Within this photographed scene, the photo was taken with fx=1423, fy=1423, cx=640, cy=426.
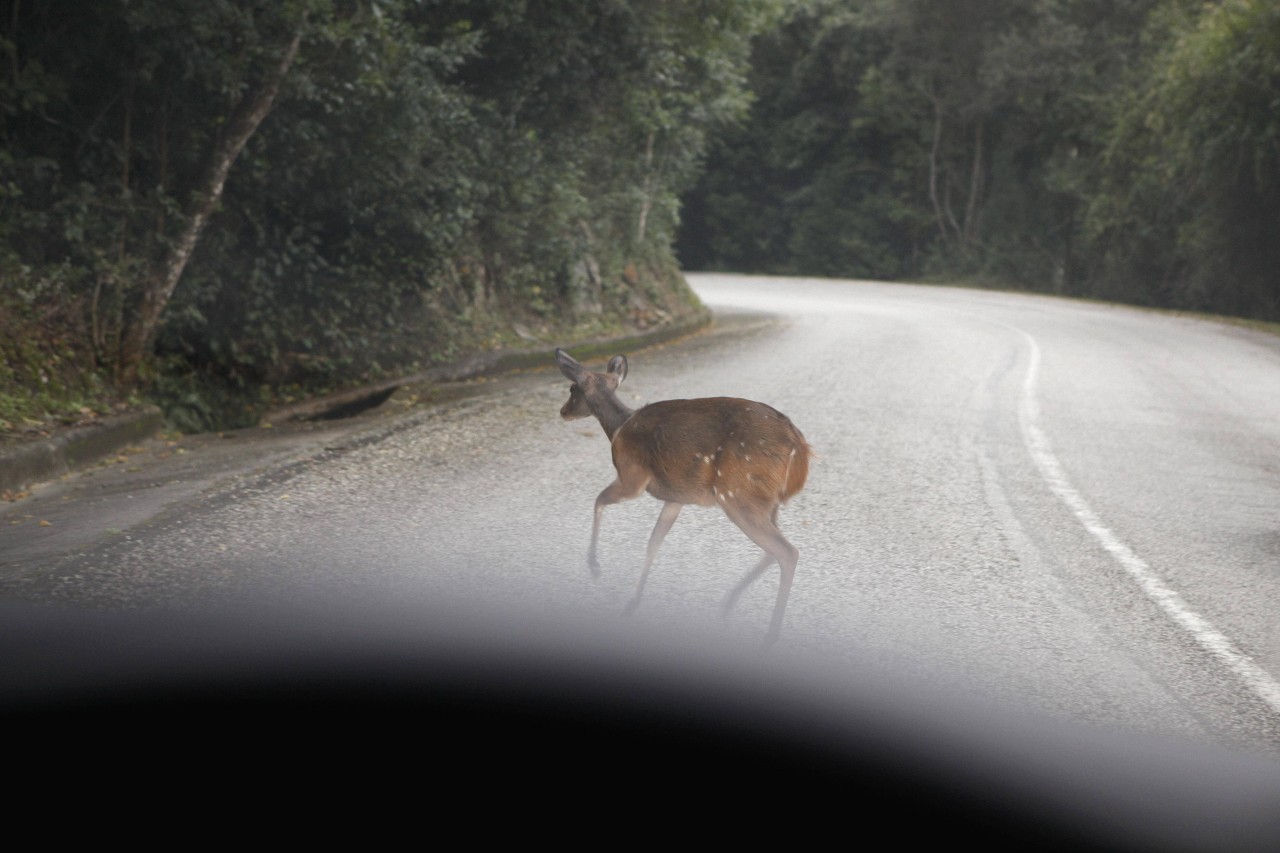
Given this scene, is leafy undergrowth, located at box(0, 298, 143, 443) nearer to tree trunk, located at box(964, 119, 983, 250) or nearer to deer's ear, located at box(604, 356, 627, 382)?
deer's ear, located at box(604, 356, 627, 382)

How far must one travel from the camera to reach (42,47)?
1180 centimetres

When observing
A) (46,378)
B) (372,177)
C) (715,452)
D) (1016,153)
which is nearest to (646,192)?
(372,177)

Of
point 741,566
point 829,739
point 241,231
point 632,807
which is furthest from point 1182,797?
point 241,231

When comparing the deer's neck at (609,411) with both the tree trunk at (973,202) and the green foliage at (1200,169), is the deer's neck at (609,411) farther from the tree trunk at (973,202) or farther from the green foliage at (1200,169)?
the tree trunk at (973,202)

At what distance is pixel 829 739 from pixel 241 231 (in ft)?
37.1

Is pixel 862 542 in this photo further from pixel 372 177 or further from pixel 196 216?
pixel 372 177

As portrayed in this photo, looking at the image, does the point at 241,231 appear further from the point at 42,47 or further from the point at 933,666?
the point at 933,666

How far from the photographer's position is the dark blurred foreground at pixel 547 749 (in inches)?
162

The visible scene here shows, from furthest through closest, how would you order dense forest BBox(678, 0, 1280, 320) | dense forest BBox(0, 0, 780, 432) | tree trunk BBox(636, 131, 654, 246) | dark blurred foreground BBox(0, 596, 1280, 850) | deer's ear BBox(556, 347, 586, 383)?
dense forest BBox(678, 0, 1280, 320) → tree trunk BBox(636, 131, 654, 246) → dense forest BBox(0, 0, 780, 432) → deer's ear BBox(556, 347, 586, 383) → dark blurred foreground BBox(0, 596, 1280, 850)

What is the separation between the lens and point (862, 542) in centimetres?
788

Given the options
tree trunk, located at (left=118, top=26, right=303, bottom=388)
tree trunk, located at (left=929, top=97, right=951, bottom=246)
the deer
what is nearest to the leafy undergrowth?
tree trunk, located at (left=118, top=26, right=303, bottom=388)

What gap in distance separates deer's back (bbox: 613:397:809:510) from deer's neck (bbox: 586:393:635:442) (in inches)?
10.7

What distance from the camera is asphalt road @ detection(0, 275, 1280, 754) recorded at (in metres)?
5.91

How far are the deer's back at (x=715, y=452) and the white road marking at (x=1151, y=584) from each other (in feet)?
6.32
